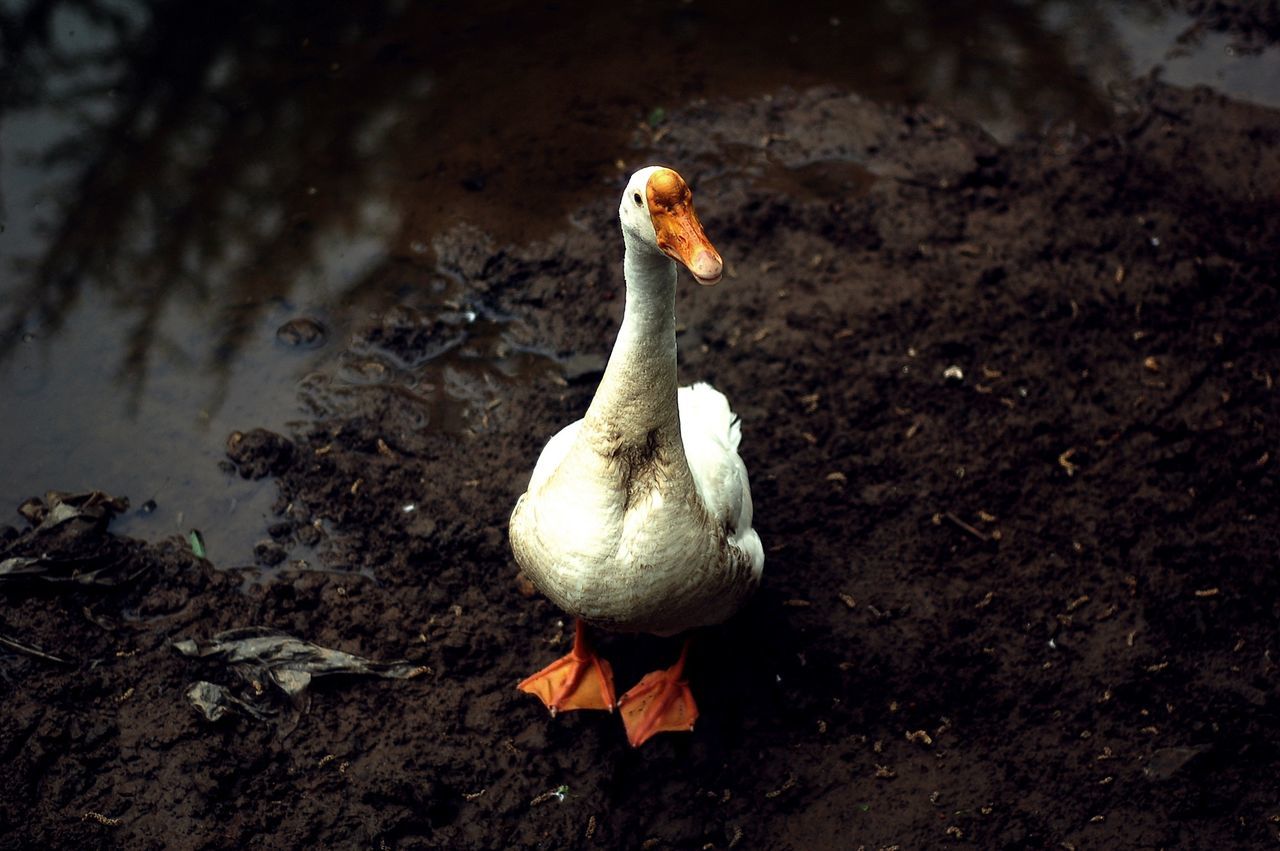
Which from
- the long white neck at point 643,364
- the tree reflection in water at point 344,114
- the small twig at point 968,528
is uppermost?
the long white neck at point 643,364

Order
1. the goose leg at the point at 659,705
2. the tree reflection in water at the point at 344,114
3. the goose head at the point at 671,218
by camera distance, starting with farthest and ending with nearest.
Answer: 1. the tree reflection in water at the point at 344,114
2. the goose leg at the point at 659,705
3. the goose head at the point at 671,218

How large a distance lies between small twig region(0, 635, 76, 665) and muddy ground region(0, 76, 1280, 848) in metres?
0.02

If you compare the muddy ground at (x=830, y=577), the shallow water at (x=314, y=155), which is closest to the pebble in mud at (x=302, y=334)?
the shallow water at (x=314, y=155)

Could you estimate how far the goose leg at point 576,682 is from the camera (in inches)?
158

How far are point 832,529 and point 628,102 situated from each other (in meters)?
3.08

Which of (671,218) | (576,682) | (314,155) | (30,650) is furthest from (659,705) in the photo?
(314,155)

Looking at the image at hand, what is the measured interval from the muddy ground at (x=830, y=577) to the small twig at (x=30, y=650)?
21mm

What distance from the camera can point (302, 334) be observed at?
5180 millimetres

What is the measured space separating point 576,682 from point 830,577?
123cm

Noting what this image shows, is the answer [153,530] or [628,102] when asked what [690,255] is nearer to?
[153,530]

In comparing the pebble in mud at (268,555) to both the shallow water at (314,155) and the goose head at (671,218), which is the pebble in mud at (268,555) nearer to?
the shallow water at (314,155)

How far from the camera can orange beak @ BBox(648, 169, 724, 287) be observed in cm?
287

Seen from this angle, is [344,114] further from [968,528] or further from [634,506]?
[968,528]

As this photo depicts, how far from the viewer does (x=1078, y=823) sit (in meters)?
3.93
